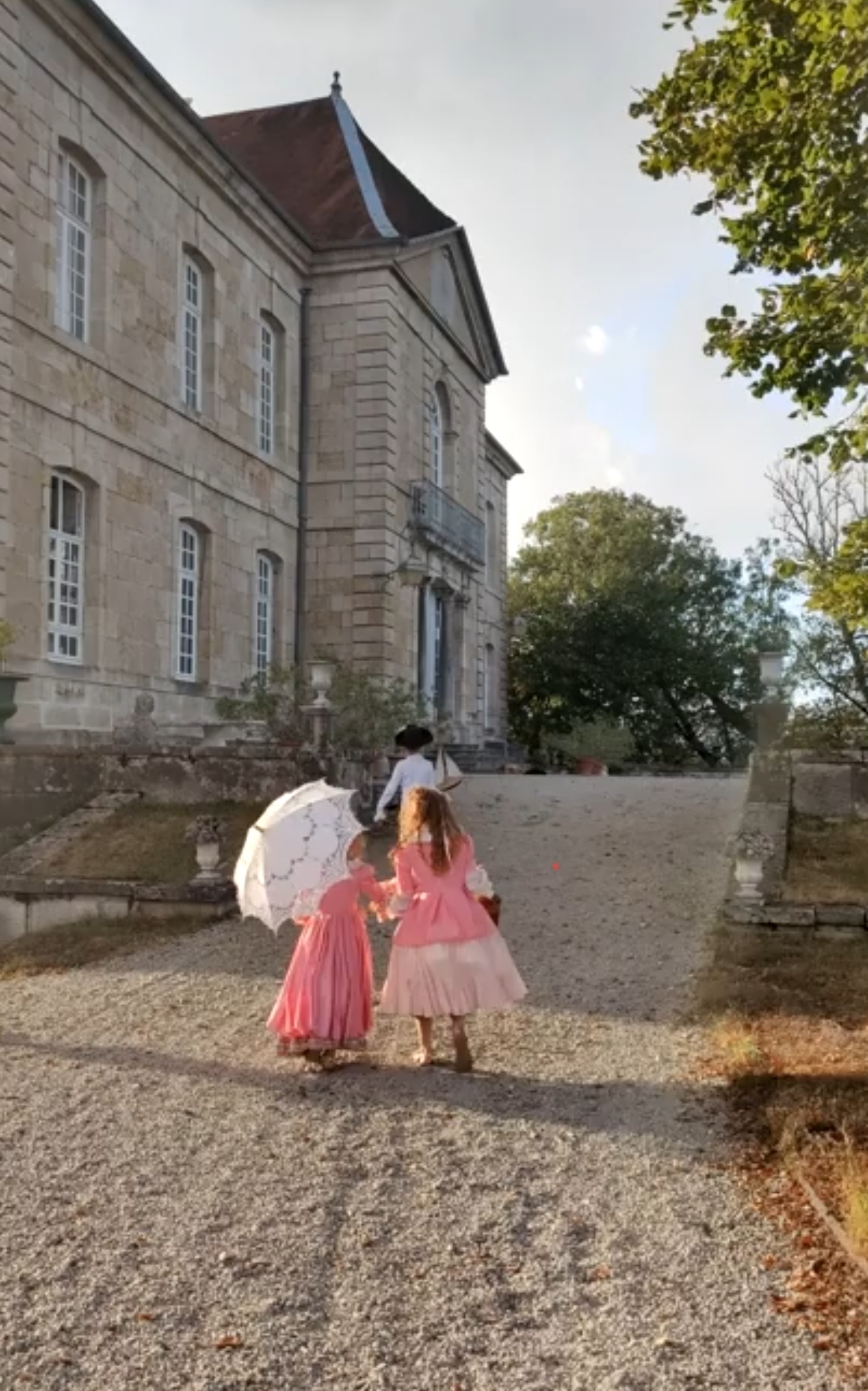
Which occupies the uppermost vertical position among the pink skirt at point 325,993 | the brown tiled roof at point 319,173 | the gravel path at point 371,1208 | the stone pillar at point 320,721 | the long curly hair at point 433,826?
the brown tiled roof at point 319,173

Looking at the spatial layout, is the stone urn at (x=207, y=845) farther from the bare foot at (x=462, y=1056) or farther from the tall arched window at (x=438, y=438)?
the tall arched window at (x=438, y=438)

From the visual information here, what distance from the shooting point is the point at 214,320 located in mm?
20141

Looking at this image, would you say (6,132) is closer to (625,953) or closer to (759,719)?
(759,719)

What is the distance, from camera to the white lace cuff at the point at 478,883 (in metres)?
6.41

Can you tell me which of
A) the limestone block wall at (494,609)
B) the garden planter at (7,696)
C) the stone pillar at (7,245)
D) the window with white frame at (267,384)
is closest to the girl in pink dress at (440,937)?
the garden planter at (7,696)

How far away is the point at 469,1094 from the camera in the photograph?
5895mm

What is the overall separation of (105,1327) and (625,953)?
579 centimetres

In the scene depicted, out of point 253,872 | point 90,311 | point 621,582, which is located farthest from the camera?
point 621,582

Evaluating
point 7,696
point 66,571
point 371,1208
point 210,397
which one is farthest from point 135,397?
point 371,1208

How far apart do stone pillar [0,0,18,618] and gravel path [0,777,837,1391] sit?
772 cm

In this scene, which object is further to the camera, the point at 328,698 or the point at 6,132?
the point at 328,698

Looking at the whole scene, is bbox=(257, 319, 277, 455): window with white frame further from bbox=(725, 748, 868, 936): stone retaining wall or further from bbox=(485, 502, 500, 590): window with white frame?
bbox=(725, 748, 868, 936): stone retaining wall

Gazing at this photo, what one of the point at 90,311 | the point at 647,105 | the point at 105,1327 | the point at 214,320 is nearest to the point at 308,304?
the point at 214,320

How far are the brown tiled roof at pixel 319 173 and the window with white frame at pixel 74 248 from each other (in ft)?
22.5
